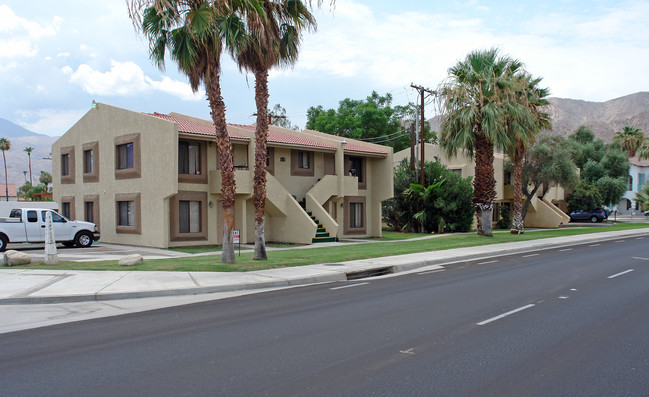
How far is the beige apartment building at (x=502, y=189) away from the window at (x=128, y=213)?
72.8ft

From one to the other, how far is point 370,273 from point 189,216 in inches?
512

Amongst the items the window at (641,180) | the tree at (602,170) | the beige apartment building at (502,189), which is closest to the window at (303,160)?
the beige apartment building at (502,189)

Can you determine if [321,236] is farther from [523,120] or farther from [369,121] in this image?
[369,121]

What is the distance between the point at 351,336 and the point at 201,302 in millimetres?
4306

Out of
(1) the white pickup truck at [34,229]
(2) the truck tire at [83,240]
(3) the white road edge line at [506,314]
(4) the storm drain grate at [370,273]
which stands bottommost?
(4) the storm drain grate at [370,273]

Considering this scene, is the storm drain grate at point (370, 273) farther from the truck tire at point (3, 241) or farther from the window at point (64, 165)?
the window at point (64, 165)

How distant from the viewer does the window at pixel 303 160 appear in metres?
30.3

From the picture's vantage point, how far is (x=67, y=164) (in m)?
30.9

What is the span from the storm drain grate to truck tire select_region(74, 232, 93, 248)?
1537 cm

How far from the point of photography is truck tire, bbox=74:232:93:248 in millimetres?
24328

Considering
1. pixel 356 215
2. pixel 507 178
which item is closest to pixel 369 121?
pixel 507 178

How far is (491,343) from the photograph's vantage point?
7.26 meters

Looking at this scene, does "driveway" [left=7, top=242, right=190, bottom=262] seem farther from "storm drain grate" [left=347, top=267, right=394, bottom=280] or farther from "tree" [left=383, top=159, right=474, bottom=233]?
"tree" [left=383, top=159, right=474, bottom=233]

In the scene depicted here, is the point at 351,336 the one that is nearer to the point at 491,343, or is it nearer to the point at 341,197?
the point at 491,343
